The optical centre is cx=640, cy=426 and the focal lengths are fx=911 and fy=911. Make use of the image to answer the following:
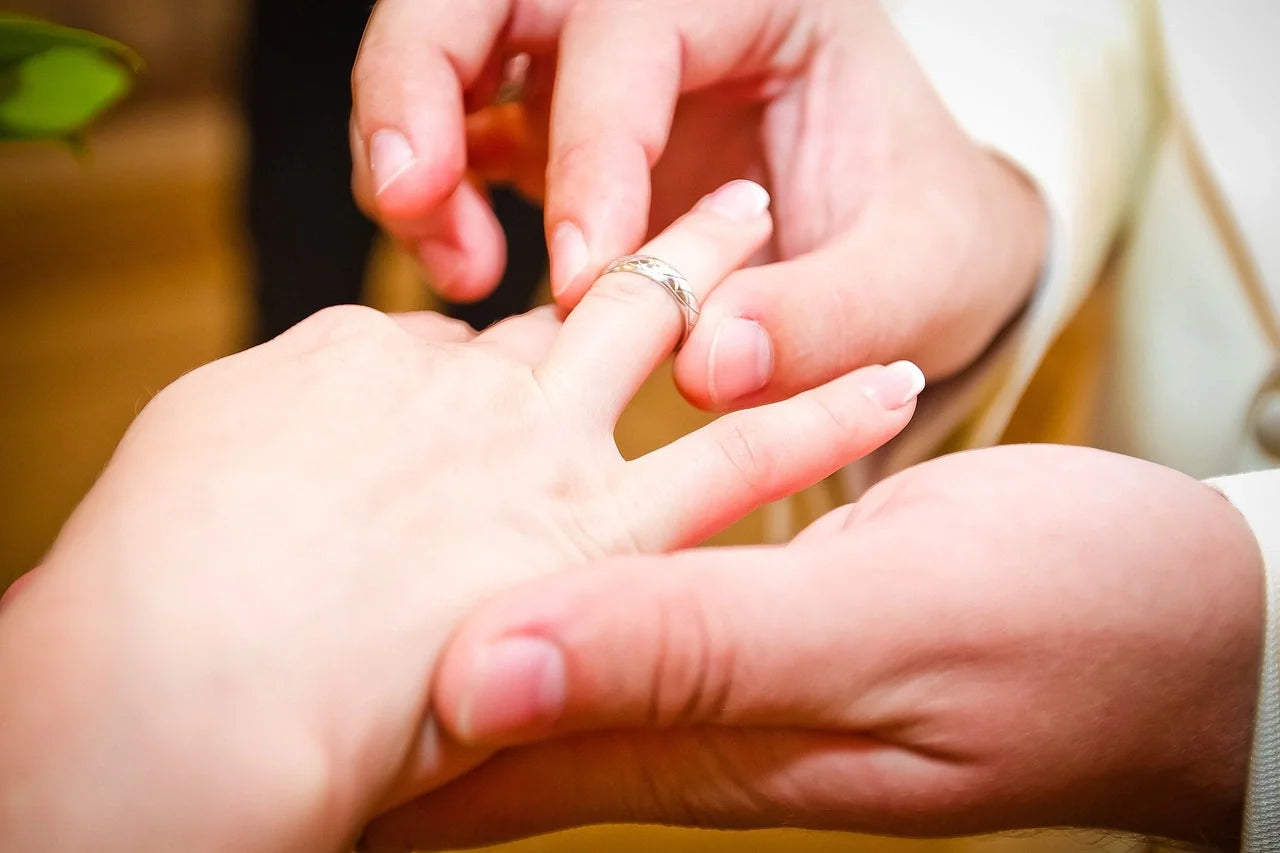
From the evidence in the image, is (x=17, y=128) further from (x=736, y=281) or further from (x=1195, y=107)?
(x=1195, y=107)

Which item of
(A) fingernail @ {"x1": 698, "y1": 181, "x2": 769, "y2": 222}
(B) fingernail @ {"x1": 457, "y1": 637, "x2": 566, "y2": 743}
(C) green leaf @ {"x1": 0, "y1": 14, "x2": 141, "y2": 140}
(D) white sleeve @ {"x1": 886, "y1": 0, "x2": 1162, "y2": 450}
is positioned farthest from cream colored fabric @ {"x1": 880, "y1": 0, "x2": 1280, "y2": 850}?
(C) green leaf @ {"x1": 0, "y1": 14, "x2": 141, "y2": 140}

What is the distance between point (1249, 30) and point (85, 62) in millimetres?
813

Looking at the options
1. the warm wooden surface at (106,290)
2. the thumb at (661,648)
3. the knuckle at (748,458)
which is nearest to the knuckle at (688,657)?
the thumb at (661,648)

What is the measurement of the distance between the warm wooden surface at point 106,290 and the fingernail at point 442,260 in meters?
0.45

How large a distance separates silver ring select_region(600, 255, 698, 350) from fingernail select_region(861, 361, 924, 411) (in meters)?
0.10

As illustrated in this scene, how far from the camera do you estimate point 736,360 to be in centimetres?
50

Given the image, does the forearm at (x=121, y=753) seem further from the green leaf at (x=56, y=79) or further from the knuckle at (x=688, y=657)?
the green leaf at (x=56, y=79)

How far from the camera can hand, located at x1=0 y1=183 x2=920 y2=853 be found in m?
0.32

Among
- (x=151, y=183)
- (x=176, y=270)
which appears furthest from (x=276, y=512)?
(x=151, y=183)

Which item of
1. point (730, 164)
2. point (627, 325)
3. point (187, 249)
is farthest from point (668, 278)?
point (187, 249)

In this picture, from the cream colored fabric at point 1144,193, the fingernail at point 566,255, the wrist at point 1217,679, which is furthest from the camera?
the cream colored fabric at point 1144,193

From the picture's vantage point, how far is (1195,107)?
2.34 feet

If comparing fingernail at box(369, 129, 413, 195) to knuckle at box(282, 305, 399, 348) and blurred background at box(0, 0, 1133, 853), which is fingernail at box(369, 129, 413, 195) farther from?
blurred background at box(0, 0, 1133, 853)

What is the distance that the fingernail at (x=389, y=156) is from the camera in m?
0.53
